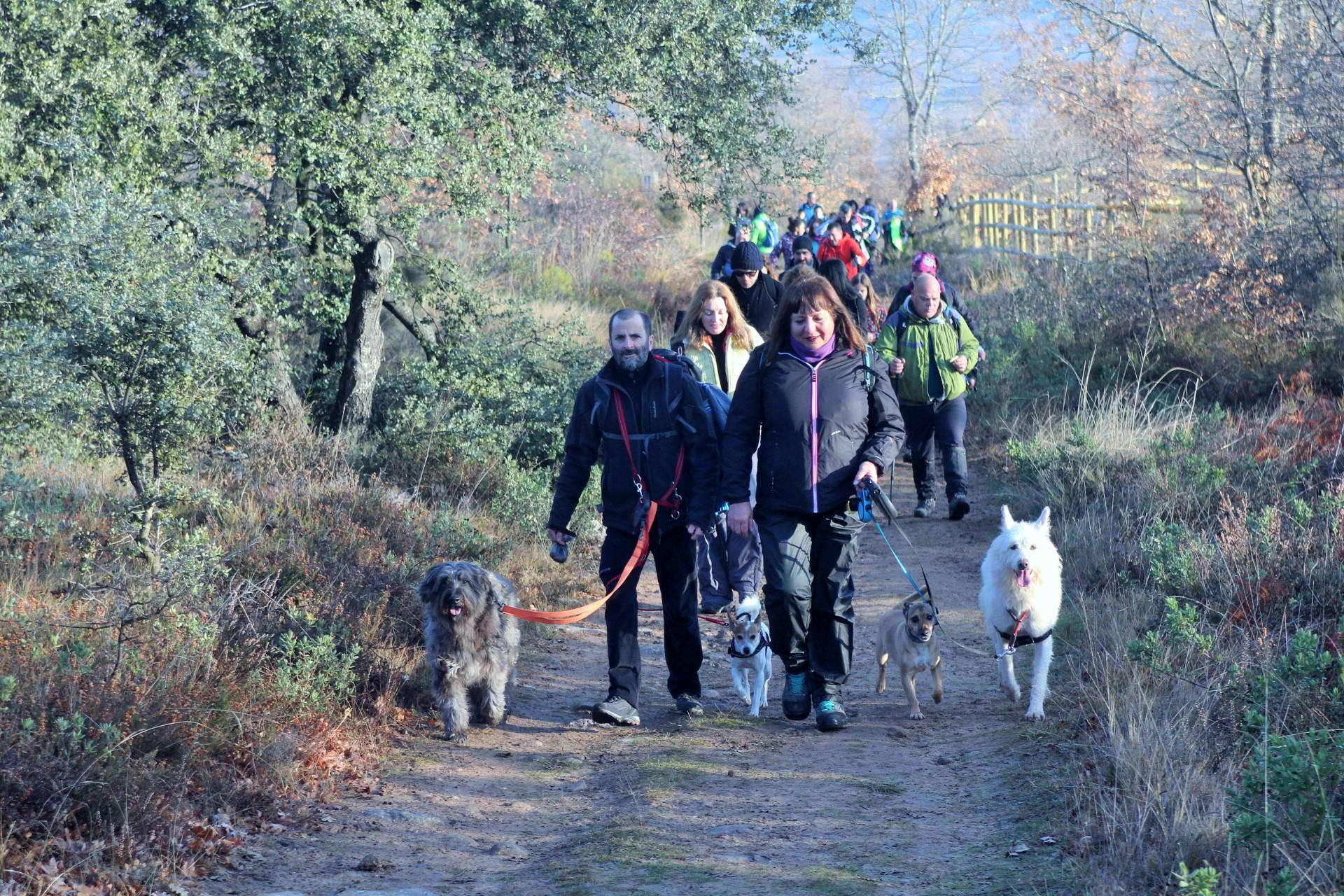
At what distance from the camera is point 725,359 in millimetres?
8453

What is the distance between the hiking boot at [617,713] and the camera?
6898mm

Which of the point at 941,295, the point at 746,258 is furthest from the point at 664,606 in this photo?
the point at 941,295

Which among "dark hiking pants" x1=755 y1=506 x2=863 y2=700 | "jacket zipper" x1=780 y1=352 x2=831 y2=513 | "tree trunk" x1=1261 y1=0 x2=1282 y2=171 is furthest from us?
"tree trunk" x1=1261 y1=0 x2=1282 y2=171

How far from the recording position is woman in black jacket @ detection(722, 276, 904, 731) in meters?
6.45

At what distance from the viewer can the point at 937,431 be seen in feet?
36.7

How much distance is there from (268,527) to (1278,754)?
265 inches

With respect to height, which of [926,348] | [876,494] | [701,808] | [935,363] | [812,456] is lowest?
[701,808]

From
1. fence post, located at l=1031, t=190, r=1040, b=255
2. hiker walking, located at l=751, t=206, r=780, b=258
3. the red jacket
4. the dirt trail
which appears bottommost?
the dirt trail

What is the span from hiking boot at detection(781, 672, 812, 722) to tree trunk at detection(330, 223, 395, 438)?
7.20m

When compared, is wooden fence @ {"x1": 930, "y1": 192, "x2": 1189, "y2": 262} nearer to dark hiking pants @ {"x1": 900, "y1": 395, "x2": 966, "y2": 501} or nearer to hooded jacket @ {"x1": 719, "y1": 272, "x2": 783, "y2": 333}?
dark hiking pants @ {"x1": 900, "y1": 395, "x2": 966, "y2": 501}

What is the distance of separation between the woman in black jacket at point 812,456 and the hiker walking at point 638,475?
9.5 inches

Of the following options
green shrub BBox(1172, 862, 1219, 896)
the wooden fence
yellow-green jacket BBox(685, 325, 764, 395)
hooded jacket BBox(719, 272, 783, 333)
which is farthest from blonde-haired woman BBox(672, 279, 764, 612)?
the wooden fence

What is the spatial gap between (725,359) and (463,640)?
277 centimetres

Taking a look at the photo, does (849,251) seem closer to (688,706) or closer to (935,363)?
(935,363)
